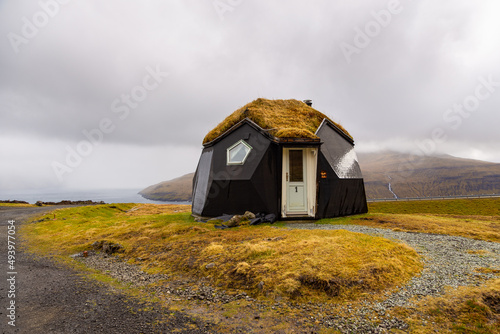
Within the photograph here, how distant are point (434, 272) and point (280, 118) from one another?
34.5 feet


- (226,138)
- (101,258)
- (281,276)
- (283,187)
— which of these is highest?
(226,138)

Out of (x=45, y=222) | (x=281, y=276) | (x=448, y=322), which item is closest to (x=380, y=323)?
(x=448, y=322)

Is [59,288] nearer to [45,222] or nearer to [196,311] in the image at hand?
[196,311]

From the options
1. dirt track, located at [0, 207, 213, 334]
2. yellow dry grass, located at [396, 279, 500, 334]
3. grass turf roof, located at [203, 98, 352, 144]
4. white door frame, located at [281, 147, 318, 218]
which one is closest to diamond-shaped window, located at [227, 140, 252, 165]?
grass turf roof, located at [203, 98, 352, 144]

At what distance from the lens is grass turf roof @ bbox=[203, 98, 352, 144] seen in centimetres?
1243

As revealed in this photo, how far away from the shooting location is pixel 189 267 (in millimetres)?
6035

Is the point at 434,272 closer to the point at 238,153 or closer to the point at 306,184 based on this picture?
the point at 306,184

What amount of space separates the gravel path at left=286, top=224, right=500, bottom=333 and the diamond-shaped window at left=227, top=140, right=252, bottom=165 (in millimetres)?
7444

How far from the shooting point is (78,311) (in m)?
3.96

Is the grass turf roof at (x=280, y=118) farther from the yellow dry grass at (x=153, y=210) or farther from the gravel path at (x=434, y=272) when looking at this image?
the yellow dry grass at (x=153, y=210)

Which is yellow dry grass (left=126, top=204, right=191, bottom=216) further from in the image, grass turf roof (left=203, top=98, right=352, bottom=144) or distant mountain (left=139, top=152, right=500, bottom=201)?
distant mountain (left=139, top=152, right=500, bottom=201)

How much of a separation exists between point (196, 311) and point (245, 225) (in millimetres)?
6911

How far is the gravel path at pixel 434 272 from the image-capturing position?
3.39 m

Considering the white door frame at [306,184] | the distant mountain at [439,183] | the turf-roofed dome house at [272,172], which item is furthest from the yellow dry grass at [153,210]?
the distant mountain at [439,183]
